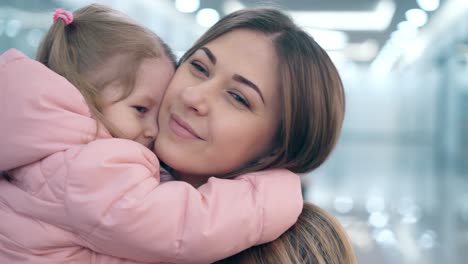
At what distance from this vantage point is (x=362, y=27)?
939 cm

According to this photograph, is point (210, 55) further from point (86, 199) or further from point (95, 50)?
point (86, 199)

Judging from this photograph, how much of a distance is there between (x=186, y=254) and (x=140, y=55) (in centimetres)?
44

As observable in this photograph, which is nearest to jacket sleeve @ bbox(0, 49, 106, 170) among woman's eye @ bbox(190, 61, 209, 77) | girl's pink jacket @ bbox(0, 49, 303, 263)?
girl's pink jacket @ bbox(0, 49, 303, 263)

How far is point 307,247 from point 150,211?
1.24 ft

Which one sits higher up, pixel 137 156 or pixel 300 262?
pixel 137 156

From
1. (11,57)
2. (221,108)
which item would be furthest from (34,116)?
(221,108)

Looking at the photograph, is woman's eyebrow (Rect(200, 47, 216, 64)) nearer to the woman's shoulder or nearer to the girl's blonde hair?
the girl's blonde hair

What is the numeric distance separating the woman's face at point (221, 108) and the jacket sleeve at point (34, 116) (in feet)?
0.66

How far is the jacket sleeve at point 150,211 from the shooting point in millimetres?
905

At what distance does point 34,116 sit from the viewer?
0.96 meters

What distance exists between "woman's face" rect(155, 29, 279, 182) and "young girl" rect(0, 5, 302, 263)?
10 cm

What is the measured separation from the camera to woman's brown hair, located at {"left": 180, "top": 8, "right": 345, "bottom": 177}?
3.86 ft

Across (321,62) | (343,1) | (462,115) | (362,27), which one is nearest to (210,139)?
(321,62)

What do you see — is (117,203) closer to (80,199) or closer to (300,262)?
(80,199)
